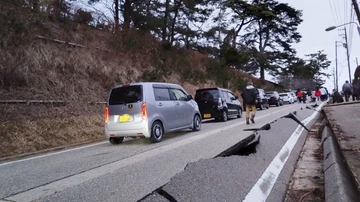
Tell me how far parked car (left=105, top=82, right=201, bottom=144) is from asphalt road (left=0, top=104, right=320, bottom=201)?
0.71m

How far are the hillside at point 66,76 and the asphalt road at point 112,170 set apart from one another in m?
2.47

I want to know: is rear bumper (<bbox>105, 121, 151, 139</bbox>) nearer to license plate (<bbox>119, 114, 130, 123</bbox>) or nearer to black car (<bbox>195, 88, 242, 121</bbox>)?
license plate (<bbox>119, 114, 130, 123</bbox>)

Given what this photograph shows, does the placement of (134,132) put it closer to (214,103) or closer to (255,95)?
(255,95)

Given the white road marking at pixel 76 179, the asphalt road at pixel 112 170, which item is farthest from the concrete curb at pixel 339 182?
the white road marking at pixel 76 179

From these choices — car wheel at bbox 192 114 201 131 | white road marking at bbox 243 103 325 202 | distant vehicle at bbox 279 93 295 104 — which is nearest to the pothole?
white road marking at bbox 243 103 325 202

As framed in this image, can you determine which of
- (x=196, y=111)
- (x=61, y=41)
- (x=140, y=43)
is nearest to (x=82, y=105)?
(x=61, y=41)

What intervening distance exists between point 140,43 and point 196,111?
1153cm

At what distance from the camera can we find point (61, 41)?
16.3 m

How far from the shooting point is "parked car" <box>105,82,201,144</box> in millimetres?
9070

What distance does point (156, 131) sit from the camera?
9.41 m

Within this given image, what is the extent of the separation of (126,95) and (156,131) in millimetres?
1409

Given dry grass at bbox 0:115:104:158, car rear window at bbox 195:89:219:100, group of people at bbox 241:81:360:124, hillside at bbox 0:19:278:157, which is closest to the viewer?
dry grass at bbox 0:115:104:158

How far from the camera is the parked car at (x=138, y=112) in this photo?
29.8 ft

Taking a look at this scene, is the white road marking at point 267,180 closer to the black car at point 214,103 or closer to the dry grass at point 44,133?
the dry grass at point 44,133
